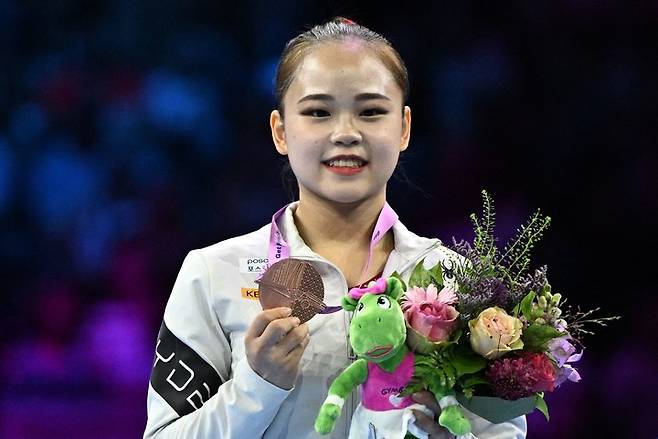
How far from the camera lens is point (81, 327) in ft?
10.8

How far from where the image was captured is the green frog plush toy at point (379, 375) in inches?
62.3

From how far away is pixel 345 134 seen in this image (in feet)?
6.17

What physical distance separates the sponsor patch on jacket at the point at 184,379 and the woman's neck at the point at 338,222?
35 cm

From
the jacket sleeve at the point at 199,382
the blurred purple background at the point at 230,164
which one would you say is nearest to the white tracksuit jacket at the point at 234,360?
the jacket sleeve at the point at 199,382

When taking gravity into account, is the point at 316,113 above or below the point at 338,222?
above

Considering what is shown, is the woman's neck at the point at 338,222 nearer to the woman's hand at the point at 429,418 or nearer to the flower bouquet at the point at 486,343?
the flower bouquet at the point at 486,343

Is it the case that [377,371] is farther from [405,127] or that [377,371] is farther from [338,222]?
[405,127]

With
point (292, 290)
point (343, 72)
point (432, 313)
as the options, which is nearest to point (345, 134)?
point (343, 72)

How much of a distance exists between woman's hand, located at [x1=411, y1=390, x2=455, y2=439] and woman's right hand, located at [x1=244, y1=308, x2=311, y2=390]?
0.73ft

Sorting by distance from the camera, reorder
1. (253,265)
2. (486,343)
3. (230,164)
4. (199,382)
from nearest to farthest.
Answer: (486,343) → (199,382) → (253,265) → (230,164)

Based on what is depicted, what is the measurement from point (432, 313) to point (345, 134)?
0.45 meters

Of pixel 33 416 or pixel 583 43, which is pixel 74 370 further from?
pixel 583 43

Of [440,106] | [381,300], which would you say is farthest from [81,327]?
[381,300]

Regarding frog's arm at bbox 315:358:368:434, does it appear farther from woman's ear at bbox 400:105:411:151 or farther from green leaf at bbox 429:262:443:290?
woman's ear at bbox 400:105:411:151
